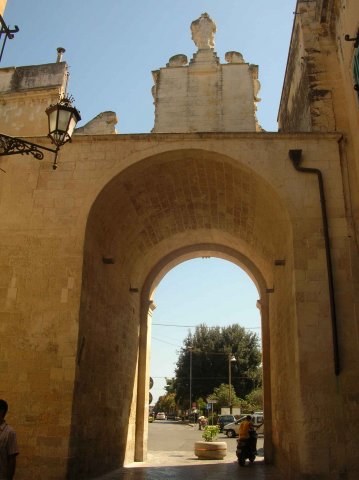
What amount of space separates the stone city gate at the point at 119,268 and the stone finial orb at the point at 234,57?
190 inches

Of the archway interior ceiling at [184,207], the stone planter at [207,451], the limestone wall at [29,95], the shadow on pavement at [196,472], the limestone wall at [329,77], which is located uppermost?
the limestone wall at [29,95]

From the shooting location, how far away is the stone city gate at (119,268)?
23.2ft

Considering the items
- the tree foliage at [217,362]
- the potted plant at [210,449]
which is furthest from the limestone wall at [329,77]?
the tree foliage at [217,362]

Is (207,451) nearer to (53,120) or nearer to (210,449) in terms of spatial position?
(210,449)

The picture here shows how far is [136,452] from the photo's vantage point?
1110 centimetres

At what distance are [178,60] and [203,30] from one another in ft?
4.12

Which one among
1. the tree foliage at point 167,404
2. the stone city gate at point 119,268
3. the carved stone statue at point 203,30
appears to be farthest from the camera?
the tree foliage at point 167,404

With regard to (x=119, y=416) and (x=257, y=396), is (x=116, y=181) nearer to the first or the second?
(x=119, y=416)

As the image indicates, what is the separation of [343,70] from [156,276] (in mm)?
6798

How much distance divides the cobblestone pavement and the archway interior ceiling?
4139mm

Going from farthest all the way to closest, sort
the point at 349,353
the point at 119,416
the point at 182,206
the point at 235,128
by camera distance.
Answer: the point at 235,128
the point at 182,206
the point at 119,416
the point at 349,353

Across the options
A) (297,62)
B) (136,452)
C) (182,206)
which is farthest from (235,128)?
(136,452)

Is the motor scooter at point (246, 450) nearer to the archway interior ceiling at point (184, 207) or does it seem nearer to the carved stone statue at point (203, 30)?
the archway interior ceiling at point (184, 207)

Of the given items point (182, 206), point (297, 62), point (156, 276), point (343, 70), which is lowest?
point (156, 276)
